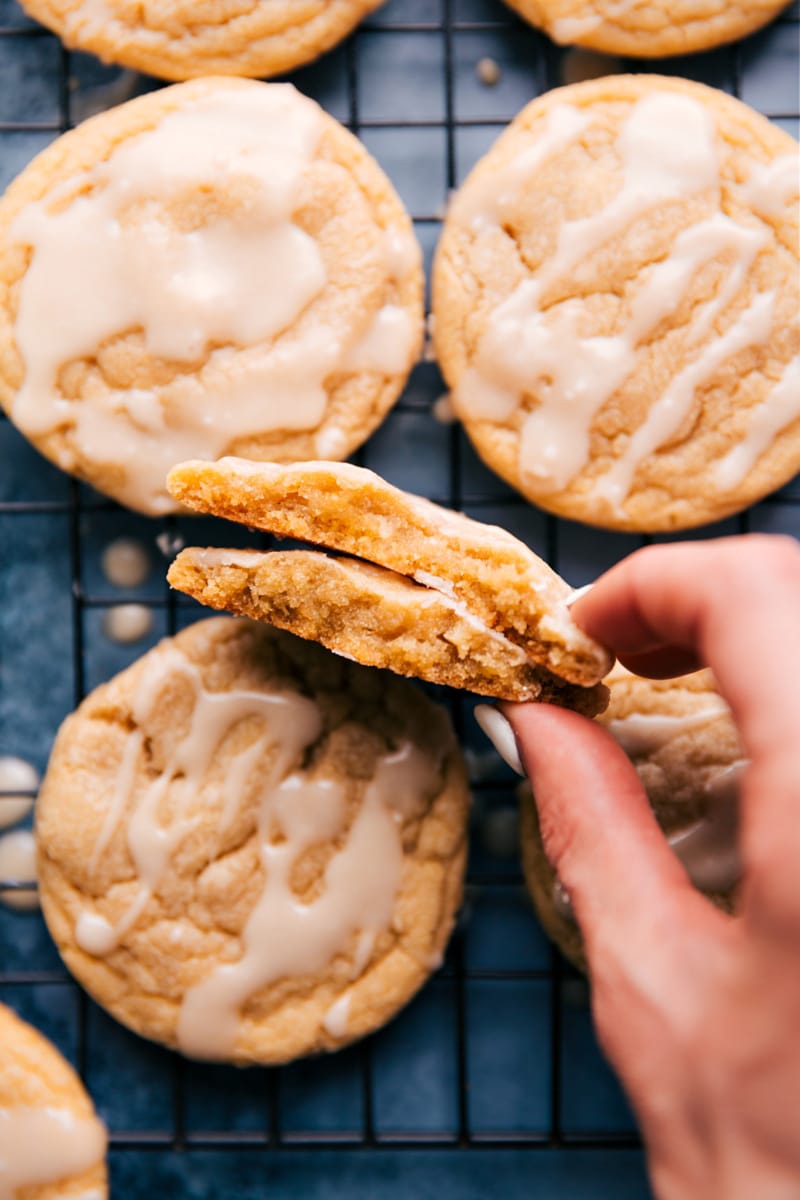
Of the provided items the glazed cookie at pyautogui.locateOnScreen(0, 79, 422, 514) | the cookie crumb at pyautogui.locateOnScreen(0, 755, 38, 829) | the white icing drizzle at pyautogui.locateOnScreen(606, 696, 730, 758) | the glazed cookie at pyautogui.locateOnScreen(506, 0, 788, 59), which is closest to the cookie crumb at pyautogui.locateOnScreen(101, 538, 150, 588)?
the glazed cookie at pyautogui.locateOnScreen(0, 79, 422, 514)

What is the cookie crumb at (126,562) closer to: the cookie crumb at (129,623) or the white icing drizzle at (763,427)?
the cookie crumb at (129,623)

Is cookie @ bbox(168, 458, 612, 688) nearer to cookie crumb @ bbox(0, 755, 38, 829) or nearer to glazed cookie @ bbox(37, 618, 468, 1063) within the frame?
glazed cookie @ bbox(37, 618, 468, 1063)

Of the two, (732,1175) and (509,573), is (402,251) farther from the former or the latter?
(732,1175)

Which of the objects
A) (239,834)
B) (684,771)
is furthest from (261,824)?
(684,771)

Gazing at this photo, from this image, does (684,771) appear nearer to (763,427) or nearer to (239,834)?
(763,427)

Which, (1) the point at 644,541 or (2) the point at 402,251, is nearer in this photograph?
(2) the point at 402,251

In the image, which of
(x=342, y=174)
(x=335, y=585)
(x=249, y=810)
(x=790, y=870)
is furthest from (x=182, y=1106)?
(x=342, y=174)

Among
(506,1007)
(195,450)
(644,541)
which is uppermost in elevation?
(195,450)
